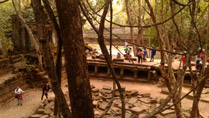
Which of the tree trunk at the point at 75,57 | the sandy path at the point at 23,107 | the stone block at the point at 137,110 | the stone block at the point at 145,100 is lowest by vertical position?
the sandy path at the point at 23,107

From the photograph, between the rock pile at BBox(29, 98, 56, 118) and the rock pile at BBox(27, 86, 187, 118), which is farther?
the rock pile at BBox(27, 86, 187, 118)

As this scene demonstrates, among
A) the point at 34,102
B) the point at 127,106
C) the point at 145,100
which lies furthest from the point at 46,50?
the point at 34,102

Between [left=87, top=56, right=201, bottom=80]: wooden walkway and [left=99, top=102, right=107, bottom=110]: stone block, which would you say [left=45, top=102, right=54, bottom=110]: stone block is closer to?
[left=99, top=102, right=107, bottom=110]: stone block

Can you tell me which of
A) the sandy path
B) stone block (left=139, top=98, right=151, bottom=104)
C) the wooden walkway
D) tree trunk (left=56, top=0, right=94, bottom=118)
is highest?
tree trunk (left=56, top=0, right=94, bottom=118)

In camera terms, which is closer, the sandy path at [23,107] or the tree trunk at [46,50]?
the tree trunk at [46,50]

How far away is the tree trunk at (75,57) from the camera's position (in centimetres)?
129

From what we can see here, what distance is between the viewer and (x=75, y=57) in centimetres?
131

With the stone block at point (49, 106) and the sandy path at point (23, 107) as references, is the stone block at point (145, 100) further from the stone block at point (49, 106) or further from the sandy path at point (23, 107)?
the sandy path at point (23, 107)

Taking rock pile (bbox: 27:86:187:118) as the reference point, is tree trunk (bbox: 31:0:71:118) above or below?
above

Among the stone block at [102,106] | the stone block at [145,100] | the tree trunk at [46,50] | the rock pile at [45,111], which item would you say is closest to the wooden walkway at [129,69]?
→ the stone block at [145,100]

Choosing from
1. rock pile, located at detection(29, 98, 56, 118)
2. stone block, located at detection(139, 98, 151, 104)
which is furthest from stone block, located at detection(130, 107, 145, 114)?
rock pile, located at detection(29, 98, 56, 118)

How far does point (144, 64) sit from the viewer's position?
1097 cm

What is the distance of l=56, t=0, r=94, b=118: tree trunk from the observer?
4.24ft

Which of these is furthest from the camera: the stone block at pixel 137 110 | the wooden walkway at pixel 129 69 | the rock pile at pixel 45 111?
the wooden walkway at pixel 129 69
